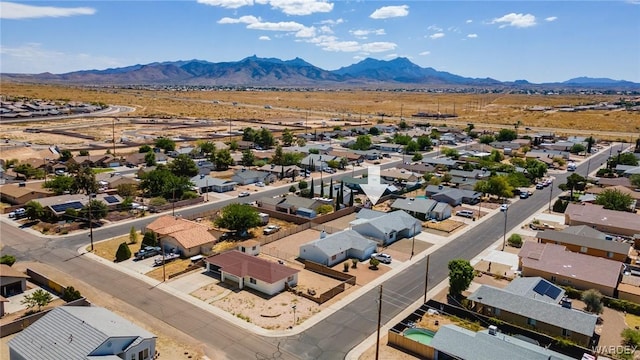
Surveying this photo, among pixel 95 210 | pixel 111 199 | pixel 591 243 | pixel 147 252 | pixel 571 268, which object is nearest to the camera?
pixel 571 268

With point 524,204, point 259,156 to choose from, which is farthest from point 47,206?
point 524,204

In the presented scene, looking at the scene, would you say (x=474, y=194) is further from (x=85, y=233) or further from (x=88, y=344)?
(x=88, y=344)

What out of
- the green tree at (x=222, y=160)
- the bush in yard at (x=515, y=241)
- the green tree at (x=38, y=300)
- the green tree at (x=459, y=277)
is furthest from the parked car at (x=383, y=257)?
the green tree at (x=222, y=160)

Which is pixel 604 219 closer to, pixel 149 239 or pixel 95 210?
pixel 149 239

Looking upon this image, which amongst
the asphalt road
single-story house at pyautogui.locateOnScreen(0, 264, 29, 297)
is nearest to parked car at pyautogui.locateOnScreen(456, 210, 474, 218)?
the asphalt road

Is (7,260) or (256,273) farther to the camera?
(7,260)

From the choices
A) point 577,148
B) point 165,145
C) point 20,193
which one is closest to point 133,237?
point 20,193

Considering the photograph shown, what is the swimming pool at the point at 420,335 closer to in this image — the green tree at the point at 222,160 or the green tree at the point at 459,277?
the green tree at the point at 459,277

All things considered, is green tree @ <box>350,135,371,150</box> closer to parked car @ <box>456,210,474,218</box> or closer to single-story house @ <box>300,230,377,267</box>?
parked car @ <box>456,210,474,218</box>
